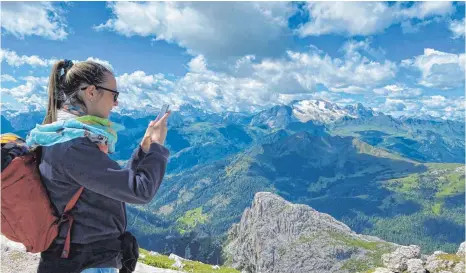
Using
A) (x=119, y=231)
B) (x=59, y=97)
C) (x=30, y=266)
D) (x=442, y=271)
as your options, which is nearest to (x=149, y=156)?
(x=119, y=231)

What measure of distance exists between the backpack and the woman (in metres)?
0.09

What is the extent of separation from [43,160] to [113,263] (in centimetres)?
172

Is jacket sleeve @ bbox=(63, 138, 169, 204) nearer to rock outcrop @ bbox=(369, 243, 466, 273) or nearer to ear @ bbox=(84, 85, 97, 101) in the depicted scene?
ear @ bbox=(84, 85, 97, 101)

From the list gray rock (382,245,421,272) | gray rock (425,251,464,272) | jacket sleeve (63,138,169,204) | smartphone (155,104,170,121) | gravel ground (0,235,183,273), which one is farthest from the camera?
gray rock (382,245,421,272)

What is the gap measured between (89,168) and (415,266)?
834 inches

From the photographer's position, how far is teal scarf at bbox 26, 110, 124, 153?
15.8 feet

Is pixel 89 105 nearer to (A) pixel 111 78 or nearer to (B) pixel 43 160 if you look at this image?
(A) pixel 111 78

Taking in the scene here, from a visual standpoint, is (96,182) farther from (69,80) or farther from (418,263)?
(418,263)

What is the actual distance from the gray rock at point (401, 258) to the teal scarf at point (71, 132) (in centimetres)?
2103

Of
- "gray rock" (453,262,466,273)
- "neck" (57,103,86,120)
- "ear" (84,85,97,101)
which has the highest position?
"ear" (84,85,97,101)

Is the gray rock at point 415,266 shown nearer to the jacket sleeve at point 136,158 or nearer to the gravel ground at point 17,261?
the gravel ground at point 17,261

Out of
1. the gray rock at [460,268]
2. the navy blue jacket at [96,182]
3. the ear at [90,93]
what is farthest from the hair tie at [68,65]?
the gray rock at [460,268]

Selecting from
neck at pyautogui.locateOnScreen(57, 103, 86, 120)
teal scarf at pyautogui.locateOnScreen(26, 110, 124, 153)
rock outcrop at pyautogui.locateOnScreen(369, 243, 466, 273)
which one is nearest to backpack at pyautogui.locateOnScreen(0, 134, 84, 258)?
teal scarf at pyautogui.locateOnScreen(26, 110, 124, 153)

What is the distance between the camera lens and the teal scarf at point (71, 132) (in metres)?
4.82
